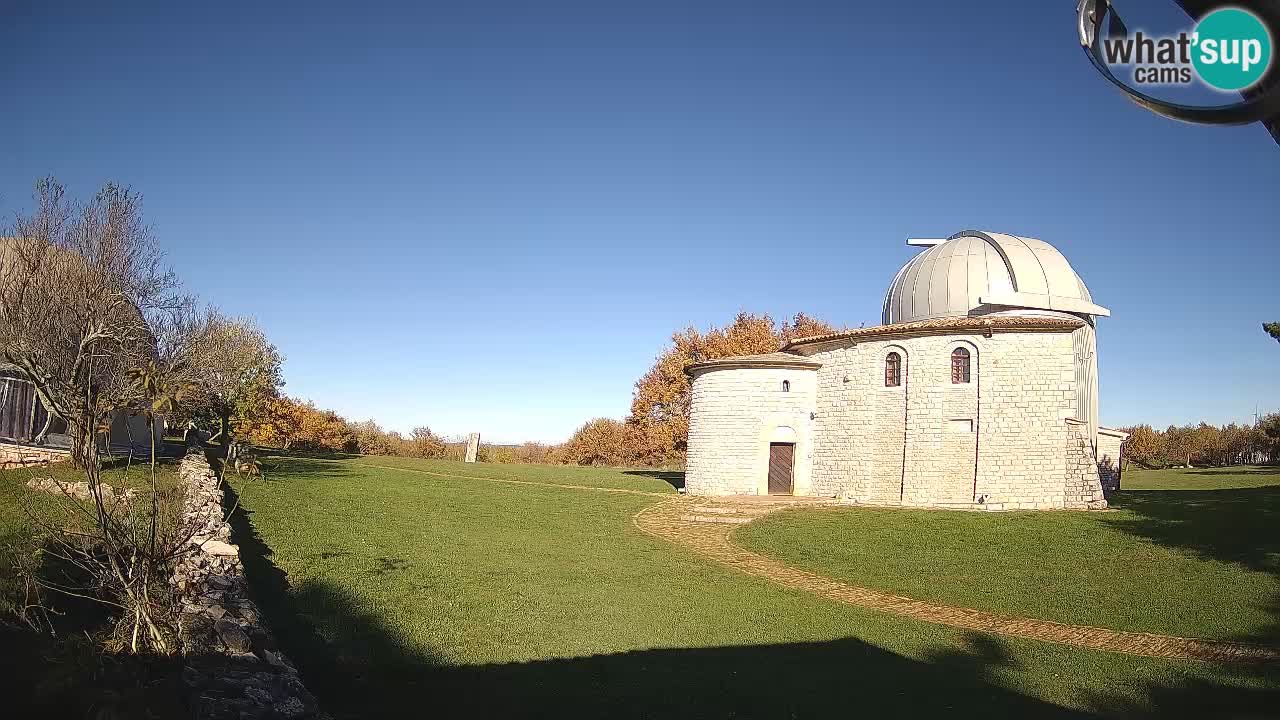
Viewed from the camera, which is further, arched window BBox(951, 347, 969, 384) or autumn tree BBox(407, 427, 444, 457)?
autumn tree BBox(407, 427, 444, 457)

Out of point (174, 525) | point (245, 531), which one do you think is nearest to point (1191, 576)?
point (174, 525)

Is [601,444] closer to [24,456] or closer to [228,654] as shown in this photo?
[24,456]

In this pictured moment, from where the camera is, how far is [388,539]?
43.1 feet

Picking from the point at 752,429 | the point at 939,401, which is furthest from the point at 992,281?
the point at 752,429

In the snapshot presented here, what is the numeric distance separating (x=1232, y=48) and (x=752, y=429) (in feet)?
79.2

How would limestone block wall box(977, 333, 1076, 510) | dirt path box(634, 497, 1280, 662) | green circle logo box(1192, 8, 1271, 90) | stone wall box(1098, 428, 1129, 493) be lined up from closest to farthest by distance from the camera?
green circle logo box(1192, 8, 1271, 90) → dirt path box(634, 497, 1280, 662) → limestone block wall box(977, 333, 1076, 510) → stone wall box(1098, 428, 1129, 493)

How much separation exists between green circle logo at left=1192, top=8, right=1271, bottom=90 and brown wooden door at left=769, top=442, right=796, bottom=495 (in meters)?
24.2

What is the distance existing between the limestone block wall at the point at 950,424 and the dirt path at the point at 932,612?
693cm

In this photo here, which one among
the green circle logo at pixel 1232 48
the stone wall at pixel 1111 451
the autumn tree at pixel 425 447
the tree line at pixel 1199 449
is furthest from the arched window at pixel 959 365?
the tree line at pixel 1199 449

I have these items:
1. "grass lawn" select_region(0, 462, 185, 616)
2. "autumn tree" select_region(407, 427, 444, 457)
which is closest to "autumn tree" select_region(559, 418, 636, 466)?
"autumn tree" select_region(407, 427, 444, 457)

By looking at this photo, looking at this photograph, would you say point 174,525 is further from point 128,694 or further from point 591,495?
point 591,495

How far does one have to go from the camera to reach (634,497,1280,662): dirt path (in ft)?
29.0

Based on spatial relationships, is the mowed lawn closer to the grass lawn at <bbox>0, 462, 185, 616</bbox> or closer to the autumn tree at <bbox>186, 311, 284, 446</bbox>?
the grass lawn at <bbox>0, 462, 185, 616</bbox>

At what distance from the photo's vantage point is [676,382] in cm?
4753
